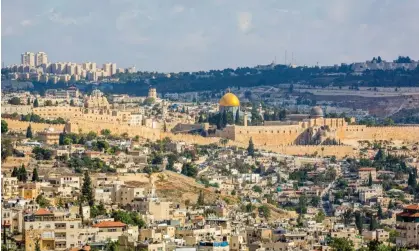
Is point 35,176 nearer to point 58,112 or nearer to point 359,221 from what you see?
point 359,221

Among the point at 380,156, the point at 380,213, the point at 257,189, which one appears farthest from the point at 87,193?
the point at 380,156

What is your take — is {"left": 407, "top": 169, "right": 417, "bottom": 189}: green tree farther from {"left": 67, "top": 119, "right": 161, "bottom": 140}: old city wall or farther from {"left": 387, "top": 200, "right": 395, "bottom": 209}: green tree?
{"left": 67, "top": 119, "right": 161, "bottom": 140}: old city wall

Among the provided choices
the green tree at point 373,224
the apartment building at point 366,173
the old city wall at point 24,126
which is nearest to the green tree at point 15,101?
the old city wall at point 24,126

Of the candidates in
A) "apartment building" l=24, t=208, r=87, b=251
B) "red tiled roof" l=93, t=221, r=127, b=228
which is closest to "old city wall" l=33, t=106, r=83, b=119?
"red tiled roof" l=93, t=221, r=127, b=228

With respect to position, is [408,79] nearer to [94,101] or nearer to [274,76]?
[274,76]

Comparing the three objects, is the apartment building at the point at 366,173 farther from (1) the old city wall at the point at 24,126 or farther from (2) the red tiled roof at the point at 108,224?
(2) the red tiled roof at the point at 108,224

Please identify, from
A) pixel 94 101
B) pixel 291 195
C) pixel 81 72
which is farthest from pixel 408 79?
pixel 291 195
